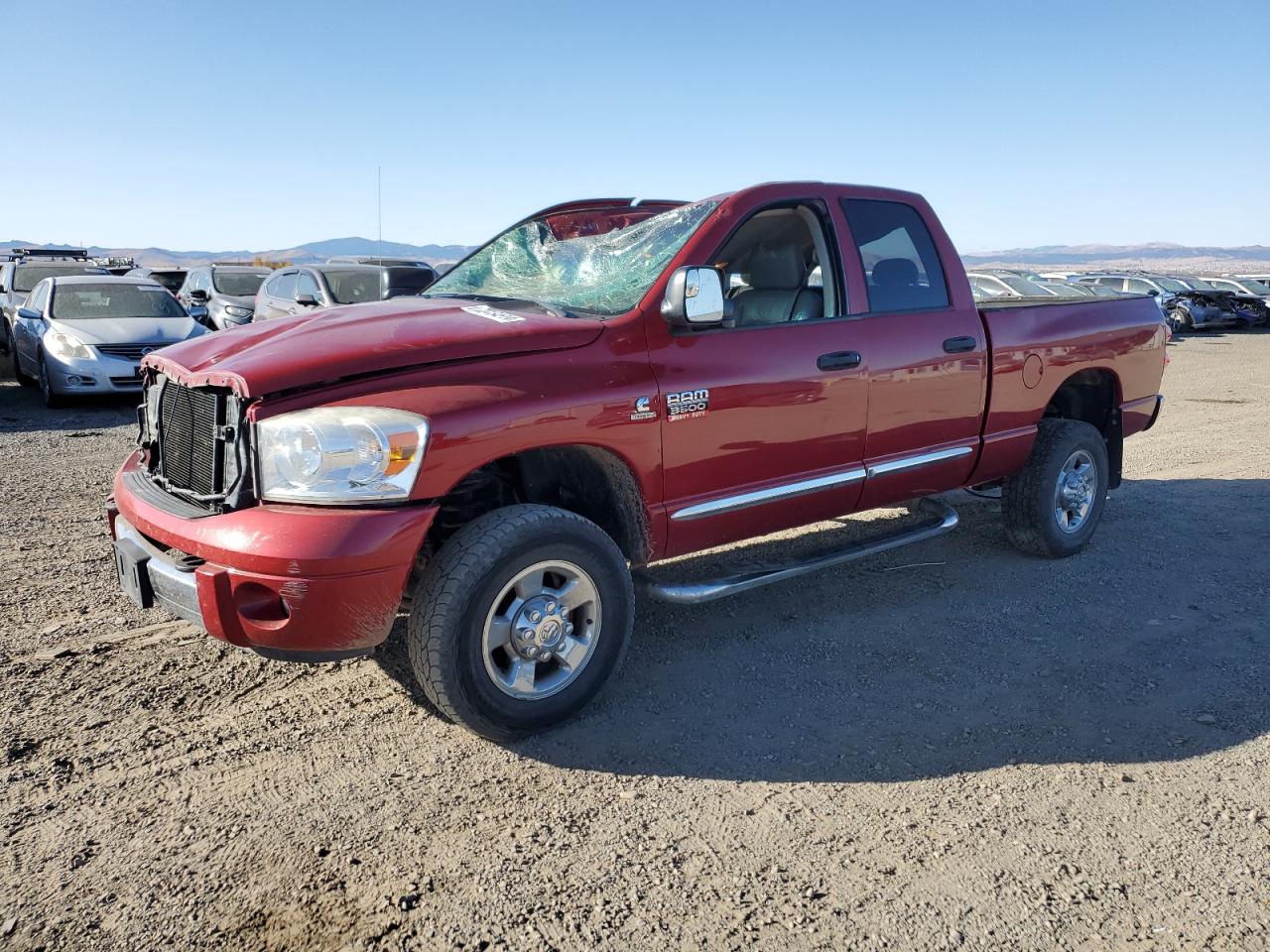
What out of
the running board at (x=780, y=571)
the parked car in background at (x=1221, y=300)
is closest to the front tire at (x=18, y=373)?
the running board at (x=780, y=571)

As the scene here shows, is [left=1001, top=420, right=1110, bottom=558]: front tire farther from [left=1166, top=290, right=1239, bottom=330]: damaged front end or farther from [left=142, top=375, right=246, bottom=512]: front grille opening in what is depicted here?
[left=1166, top=290, right=1239, bottom=330]: damaged front end

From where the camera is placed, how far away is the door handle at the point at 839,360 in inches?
165

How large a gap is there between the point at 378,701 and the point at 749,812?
153 centimetres

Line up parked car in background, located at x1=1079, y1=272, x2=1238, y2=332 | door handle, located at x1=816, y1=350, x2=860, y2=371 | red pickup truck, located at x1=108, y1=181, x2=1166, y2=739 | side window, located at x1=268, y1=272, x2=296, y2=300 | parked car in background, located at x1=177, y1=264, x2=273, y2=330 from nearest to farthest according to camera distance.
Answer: red pickup truck, located at x1=108, y1=181, x2=1166, y2=739 < door handle, located at x1=816, y1=350, x2=860, y2=371 < side window, located at x1=268, y1=272, x2=296, y2=300 < parked car in background, located at x1=177, y1=264, x2=273, y2=330 < parked car in background, located at x1=1079, y1=272, x2=1238, y2=332

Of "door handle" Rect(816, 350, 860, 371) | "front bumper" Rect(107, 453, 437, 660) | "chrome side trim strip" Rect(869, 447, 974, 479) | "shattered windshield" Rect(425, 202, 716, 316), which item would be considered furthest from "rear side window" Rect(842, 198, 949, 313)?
"front bumper" Rect(107, 453, 437, 660)

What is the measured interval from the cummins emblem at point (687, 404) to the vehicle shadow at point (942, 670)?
1088 millimetres

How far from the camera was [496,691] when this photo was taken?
3.30 meters

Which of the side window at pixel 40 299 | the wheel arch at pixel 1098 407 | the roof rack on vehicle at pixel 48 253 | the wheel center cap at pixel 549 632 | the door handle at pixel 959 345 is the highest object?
the roof rack on vehicle at pixel 48 253

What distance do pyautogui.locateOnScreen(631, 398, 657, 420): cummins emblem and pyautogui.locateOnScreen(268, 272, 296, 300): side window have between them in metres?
10.7

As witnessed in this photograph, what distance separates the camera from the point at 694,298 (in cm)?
362

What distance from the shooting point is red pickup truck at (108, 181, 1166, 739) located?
3.06m

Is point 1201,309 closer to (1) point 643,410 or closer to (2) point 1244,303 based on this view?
(2) point 1244,303

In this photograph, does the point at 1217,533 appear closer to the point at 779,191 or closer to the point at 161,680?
the point at 779,191

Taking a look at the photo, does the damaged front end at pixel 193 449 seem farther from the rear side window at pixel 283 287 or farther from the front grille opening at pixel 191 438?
the rear side window at pixel 283 287
